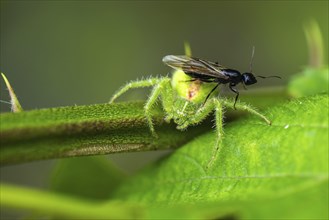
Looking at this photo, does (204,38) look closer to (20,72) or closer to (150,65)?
(150,65)

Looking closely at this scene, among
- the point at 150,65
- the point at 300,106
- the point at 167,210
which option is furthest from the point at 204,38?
the point at 167,210

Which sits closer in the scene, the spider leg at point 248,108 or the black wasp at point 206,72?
the spider leg at point 248,108

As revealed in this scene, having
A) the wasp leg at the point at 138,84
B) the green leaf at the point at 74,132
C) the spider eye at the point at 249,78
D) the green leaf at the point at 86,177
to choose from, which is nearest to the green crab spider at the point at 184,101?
the wasp leg at the point at 138,84

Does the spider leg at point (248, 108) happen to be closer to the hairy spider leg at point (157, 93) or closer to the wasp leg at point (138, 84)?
the hairy spider leg at point (157, 93)

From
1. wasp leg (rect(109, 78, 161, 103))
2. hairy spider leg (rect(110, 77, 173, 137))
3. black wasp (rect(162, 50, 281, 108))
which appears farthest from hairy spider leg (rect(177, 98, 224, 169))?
wasp leg (rect(109, 78, 161, 103))

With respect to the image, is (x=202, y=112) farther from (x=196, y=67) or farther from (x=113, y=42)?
(x=113, y=42)

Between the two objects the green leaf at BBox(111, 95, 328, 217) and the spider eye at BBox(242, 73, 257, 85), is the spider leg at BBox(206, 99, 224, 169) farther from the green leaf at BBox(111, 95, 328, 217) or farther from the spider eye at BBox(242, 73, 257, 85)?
the spider eye at BBox(242, 73, 257, 85)
